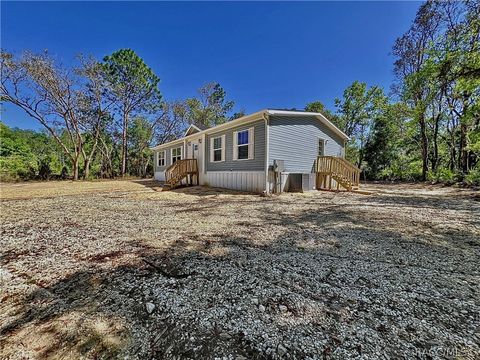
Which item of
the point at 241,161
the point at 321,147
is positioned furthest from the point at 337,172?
the point at 241,161

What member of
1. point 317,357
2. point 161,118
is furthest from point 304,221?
point 161,118

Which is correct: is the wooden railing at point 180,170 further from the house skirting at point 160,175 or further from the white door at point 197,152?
the house skirting at point 160,175

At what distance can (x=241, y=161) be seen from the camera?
973 cm

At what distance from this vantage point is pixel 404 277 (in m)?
2.16

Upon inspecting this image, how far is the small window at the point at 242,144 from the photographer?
9.59 meters

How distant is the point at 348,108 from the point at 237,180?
61.2 ft

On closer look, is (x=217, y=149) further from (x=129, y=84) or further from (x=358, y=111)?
(x=358, y=111)

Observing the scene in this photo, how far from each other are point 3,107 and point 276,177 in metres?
21.0

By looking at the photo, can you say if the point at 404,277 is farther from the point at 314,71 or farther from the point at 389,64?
the point at 314,71

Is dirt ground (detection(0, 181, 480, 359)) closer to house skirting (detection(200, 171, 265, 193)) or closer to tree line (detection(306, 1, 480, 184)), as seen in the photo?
house skirting (detection(200, 171, 265, 193))

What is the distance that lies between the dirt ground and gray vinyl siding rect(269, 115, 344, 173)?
5.62 m

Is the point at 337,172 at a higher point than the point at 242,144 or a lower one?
lower

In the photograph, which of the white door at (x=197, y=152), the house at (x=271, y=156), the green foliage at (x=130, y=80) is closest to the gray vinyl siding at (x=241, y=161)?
the house at (x=271, y=156)

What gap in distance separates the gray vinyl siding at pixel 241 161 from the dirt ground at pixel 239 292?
534cm
